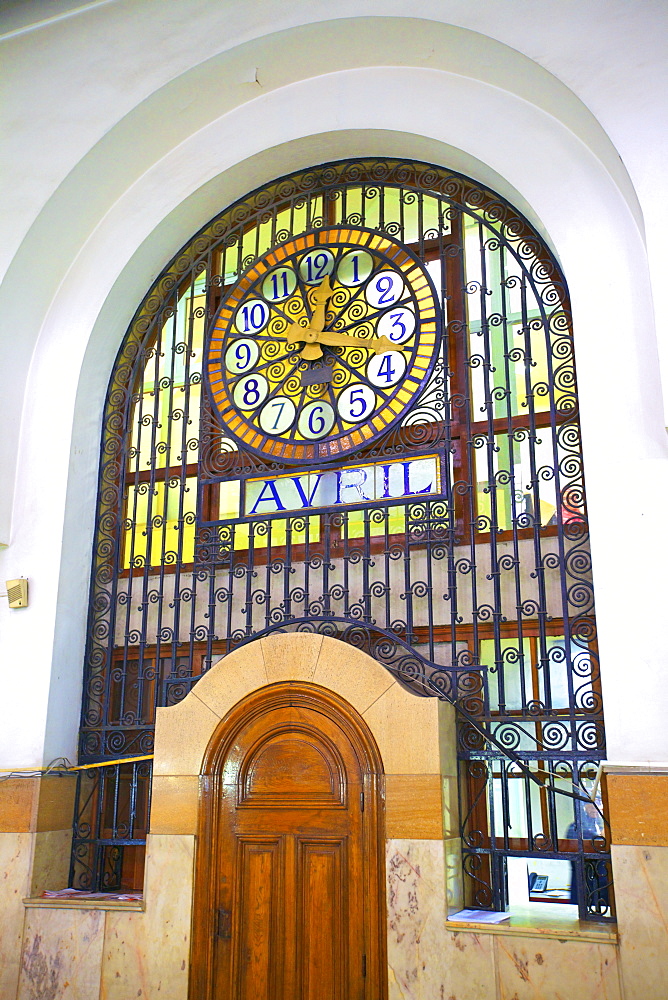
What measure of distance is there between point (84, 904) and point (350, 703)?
1907 millimetres

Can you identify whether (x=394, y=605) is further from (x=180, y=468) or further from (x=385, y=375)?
(x=180, y=468)

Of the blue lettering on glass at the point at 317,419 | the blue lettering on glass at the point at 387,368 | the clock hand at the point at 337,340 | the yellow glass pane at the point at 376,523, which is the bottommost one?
the yellow glass pane at the point at 376,523

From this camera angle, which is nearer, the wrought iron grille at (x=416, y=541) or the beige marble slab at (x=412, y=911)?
the beige marble slab at (x=412, y=911)

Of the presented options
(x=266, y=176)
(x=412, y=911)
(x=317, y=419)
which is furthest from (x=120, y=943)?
(x=266, y=176)

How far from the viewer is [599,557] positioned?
15.1 feet

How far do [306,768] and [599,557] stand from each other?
77.4 inches

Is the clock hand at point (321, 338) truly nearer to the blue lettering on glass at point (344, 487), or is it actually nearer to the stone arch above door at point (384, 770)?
the blue lettering on glass at point (344, 487)

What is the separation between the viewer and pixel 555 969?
4.04 m

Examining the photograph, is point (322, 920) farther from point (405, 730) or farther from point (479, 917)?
point (405, 730)

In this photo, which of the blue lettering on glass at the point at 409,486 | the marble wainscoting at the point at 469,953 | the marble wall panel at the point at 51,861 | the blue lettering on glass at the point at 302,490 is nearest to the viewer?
the marble wainscoting at the point at 469,953

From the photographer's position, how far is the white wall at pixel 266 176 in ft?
15.5

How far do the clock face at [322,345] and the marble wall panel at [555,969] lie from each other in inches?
117

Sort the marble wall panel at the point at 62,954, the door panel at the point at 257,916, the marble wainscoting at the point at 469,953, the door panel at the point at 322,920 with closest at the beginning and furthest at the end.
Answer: the marble wainscoting at the point at 469,953
the door panel at the point at 322,920
the door panel at the point at 257,916
the marble wall panel at the point at 62,954

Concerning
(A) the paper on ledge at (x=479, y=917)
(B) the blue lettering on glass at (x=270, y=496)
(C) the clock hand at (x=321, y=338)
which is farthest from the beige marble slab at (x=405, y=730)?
(C) the clock hand at (x=321, y=338)
